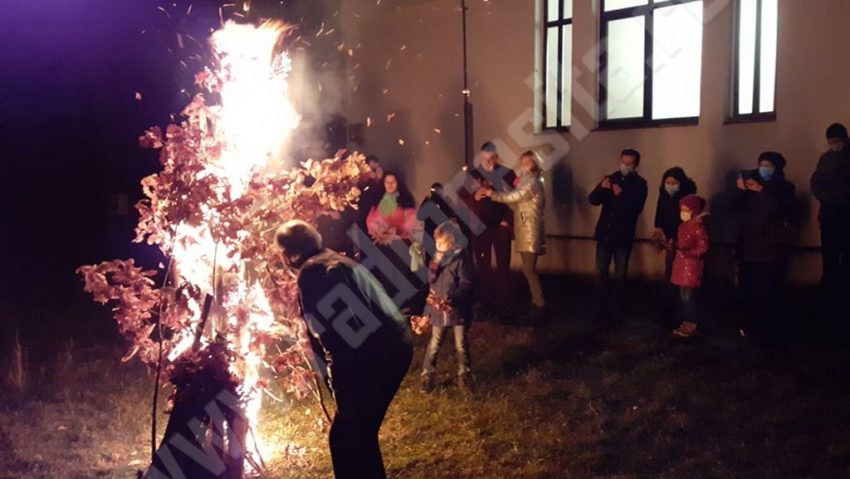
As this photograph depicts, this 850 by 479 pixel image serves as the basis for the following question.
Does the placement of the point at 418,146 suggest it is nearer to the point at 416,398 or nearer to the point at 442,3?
the point at 442,3

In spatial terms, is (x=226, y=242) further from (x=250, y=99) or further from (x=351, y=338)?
(x=351, y=338)

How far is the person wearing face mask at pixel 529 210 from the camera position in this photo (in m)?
10.4

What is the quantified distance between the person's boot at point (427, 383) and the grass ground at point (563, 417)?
0.10m

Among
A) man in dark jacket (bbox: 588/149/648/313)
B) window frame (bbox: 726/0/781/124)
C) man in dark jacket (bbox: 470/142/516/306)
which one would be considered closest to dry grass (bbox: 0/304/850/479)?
man in dark jacket (bbox: 588/149/648/313)

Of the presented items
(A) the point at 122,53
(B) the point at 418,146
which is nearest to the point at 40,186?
(A) the point at 122,53

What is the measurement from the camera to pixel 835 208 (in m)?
9.05

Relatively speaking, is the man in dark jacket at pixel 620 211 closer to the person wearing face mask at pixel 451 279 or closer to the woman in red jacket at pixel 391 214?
the woman in red jacket at pixel 391 214

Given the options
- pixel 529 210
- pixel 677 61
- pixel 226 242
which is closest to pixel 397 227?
pixel 529 210

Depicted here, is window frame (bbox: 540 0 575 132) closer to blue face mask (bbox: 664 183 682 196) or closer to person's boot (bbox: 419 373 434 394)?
blue face mask (bbox: 664 183 682 196)

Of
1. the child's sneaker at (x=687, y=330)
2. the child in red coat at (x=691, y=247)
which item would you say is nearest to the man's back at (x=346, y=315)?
the child in red coat at (x=691, y=247)

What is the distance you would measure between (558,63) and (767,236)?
577 centimetres

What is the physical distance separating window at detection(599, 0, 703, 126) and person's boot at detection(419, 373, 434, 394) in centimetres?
621

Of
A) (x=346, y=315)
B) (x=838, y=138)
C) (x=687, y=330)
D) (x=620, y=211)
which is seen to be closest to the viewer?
(x=346, y=315)

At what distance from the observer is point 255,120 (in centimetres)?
591
